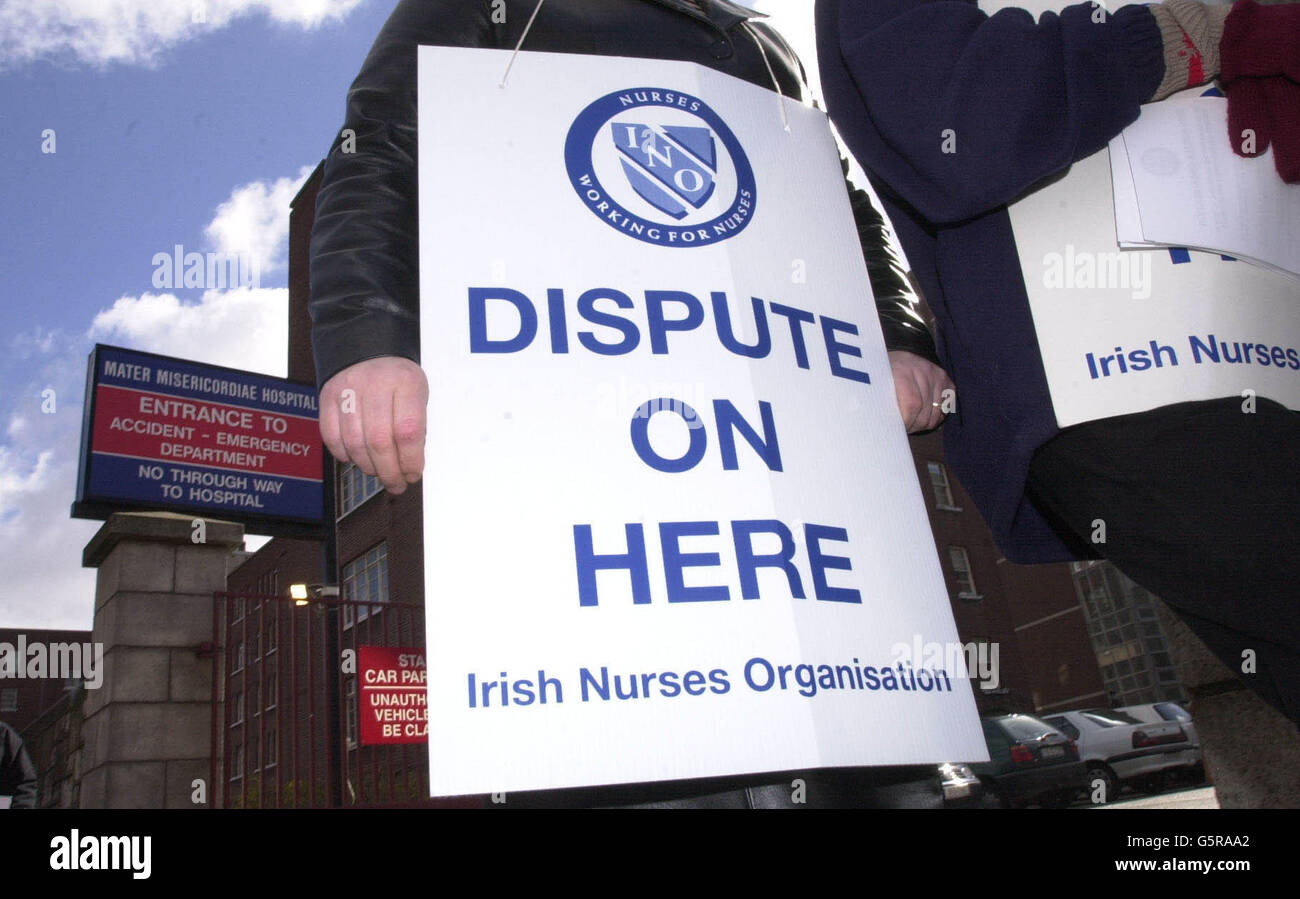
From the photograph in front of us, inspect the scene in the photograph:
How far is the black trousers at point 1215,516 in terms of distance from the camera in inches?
39.3

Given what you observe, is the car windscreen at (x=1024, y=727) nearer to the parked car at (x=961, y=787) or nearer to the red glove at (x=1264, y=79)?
the parked car at (x=961, y=787)

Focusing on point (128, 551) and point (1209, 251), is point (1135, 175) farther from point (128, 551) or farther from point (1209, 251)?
point (128, 551)

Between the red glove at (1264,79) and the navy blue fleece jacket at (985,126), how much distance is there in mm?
91

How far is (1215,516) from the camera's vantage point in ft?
3.37

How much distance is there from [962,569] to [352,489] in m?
17.5

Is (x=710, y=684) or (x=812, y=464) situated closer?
(x=710, y=684)

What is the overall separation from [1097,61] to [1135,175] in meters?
0.16

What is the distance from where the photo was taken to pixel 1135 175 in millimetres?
1202

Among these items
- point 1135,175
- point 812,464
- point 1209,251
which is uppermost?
point 1135,175

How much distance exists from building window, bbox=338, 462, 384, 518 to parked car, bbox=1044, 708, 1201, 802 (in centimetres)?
1676

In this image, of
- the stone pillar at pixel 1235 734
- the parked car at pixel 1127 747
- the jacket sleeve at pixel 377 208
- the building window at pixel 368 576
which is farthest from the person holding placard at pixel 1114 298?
the building window at pixel 368 576

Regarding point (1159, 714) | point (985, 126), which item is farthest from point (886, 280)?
point (1159, 714)
